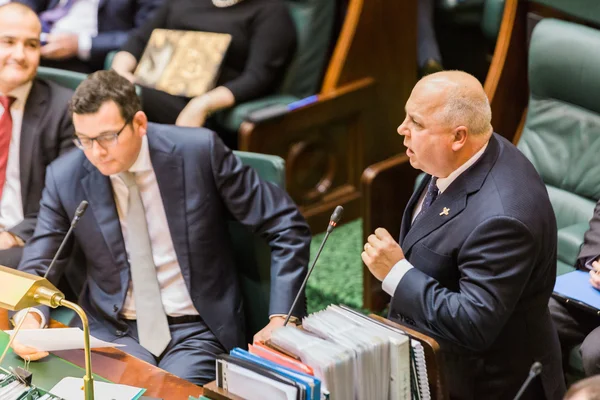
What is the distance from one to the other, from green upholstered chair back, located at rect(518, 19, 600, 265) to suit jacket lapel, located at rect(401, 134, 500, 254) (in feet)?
3.09

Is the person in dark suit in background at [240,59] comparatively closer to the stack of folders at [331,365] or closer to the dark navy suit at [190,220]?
the dark navy suit at [190,220]

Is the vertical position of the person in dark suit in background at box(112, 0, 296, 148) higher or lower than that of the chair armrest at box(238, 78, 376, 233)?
higher

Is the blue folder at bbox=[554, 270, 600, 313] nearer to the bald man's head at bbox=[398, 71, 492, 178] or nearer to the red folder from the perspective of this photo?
the bald man's head at bbox=[398, 71, 492, 178]

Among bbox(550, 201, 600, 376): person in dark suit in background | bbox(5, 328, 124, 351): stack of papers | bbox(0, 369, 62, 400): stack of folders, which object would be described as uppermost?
bbox(5, 328, 124, 351): stack of papers

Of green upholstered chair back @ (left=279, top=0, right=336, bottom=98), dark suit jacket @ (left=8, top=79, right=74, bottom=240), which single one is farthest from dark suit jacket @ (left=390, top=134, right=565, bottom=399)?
green upholstered chair back @ (left=279, top=0, right=336, bottom=98)

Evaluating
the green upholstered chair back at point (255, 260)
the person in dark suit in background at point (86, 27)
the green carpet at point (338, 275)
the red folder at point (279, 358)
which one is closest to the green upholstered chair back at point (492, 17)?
the green carpet at point (338, 275)

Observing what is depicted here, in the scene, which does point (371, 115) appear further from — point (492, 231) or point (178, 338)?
point (492, 231)

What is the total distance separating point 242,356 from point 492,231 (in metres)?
0.58

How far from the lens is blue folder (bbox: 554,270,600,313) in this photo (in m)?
2.28

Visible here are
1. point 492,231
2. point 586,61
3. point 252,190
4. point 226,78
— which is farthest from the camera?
point 226,78

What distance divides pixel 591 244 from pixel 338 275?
1136 millimetres

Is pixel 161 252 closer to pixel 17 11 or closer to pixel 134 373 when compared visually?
pixel 134 373

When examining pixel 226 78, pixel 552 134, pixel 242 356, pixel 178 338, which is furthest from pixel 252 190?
pixel 226 78

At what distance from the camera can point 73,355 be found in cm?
203
